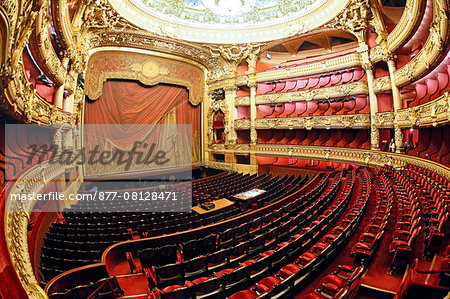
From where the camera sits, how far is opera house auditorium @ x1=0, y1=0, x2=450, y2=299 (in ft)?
4.91

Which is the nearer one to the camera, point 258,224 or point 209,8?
point 258,224

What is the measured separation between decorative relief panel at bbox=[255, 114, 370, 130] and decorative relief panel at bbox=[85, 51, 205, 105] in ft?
8.92

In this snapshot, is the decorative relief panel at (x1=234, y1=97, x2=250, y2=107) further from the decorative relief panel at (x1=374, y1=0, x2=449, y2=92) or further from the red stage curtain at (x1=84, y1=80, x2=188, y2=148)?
the decorative relief panel at (x1=374, y1=0, x2=449, y2=92)

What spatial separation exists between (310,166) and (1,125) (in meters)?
6.92

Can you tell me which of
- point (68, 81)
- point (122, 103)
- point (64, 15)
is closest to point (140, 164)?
point (122, 103)

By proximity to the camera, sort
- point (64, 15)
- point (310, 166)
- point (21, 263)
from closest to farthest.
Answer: point (21, 263), point (64, 15), point (310, 166)

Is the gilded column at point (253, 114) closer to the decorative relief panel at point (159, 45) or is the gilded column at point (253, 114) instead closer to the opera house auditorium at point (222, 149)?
the opera house auditorium at point (222, 149)

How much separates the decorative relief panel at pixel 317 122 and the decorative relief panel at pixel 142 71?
2720 mm

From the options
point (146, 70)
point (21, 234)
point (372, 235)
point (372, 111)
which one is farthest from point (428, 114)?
point (146, 70)

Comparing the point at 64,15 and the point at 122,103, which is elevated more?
the point at 64,15

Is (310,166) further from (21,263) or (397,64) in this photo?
(21,263)

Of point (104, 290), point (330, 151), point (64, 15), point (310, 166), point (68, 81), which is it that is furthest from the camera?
point (310, 166)

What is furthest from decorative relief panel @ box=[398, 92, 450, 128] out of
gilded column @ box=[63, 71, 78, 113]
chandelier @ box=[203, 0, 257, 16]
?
gilded column @ box=[63, 71, 78, 113]

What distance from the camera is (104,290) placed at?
1.49m
